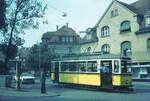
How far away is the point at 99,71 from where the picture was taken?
3098cm

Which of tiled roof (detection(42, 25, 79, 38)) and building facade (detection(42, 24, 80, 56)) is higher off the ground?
tiled roof (detection(42, 25, 79, 38))

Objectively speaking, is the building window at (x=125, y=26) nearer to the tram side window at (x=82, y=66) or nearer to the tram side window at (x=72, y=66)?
the tram side window at (x=72, y=66)

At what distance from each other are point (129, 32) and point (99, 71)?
2683 centimetres

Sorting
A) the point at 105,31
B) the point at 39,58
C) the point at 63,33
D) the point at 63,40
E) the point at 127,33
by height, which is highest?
the point at 63,33

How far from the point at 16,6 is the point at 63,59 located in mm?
6555

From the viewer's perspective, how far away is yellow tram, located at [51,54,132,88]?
98.2ft

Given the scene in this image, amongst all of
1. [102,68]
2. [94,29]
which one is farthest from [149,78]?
[102,68]

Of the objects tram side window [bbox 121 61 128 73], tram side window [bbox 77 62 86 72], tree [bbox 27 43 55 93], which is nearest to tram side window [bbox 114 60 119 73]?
tram side window [bbox 121 61 128 73]

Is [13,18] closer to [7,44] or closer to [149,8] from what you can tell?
[7,44]

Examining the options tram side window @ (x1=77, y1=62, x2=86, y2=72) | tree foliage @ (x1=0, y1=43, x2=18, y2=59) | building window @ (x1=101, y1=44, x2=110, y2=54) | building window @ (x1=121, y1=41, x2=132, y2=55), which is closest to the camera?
tram side window @ (x1=77, y1=62, x2=86, y2=72)

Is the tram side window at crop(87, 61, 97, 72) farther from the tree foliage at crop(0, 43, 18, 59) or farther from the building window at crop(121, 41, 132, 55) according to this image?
the building window at crop(121, 41, 132, 55)

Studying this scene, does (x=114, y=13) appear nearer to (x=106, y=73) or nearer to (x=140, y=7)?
(x=140, y=7)

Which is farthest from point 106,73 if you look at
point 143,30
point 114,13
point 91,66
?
point 114,13

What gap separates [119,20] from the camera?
5838 centimetres
